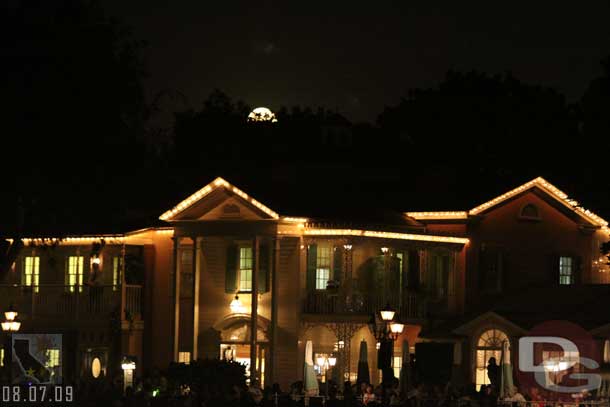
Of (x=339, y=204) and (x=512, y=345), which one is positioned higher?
(x=339, y=204)

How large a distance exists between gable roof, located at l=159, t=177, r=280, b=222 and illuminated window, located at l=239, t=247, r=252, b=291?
7.33ft

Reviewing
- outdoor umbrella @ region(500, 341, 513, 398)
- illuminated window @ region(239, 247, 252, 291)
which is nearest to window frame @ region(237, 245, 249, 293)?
illuminated window @ region(239, 247, 252, 291)

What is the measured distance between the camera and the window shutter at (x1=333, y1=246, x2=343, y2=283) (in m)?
51.4

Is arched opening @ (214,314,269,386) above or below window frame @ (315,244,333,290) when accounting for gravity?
below

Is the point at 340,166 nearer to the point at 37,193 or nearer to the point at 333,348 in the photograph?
the point at 333,348

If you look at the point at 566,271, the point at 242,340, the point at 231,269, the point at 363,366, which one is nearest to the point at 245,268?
the point at 231,269

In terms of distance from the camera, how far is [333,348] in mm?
51375

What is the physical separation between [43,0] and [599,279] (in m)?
25.1

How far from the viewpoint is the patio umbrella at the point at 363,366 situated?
153 feet

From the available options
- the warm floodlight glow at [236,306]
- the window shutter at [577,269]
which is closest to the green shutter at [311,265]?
the warm floodlight glow at [236,306]

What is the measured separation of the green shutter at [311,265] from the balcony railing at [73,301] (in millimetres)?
6370

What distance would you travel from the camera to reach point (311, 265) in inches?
2040

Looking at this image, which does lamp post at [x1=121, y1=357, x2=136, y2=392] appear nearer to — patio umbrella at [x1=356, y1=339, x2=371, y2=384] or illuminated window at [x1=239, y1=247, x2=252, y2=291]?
illuminated window at [x1=239, y1=247, x2=252, y2=291]

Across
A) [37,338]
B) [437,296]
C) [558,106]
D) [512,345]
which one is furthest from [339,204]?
[558,106]
